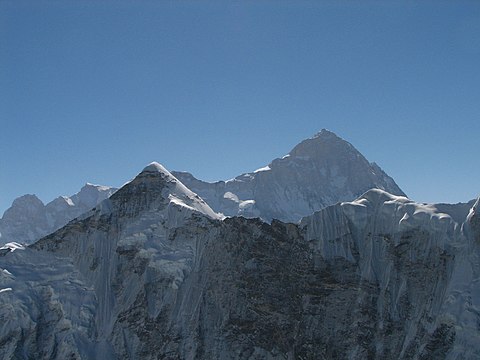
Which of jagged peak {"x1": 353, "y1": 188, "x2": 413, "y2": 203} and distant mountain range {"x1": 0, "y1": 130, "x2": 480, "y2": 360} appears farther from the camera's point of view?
jagged peak {"x1": 353, "y1": 188, "x2": 413, "y2": 203}

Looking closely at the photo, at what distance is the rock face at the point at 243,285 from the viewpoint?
66.9 metres

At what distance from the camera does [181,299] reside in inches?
2980

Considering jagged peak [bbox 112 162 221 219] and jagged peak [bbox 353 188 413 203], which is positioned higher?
jagged peak [bbox 112 162 221 219]

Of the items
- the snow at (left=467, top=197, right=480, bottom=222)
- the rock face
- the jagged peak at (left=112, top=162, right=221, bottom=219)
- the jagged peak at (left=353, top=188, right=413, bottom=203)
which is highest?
the jagged peak at (left=112, top=162, right=221, bottom=219)

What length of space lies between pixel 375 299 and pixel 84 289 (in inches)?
1462

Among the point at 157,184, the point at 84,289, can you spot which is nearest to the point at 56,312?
the point at 84,289

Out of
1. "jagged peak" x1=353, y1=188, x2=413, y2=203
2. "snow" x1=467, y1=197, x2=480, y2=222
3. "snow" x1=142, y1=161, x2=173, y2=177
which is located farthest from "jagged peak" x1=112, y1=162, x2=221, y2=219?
"snow" x1=467, y1=197, x2=480, y2=222

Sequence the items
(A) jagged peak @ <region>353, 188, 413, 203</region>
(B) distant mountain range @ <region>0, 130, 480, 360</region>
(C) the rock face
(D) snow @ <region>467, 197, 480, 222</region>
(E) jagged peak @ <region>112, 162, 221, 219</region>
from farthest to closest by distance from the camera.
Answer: (E) jagged peak @ <region>112, 162, 221, 219</region> → (A) jagged peak @ <region>353, 188, 413, 203</region> → (C) the rock face → (B) distant mountain range @ <region>0, 130, 480, 360</region> → (D) snow @ <region>467, 197, 480, 222</region>

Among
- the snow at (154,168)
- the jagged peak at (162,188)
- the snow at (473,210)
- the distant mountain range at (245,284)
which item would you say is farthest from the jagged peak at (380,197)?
the snow at (154,168)

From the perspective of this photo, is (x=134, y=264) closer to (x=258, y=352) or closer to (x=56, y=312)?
(x=56, y=312)

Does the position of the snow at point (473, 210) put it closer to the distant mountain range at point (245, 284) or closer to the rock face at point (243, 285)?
the distant mountain range at point (245, 284)

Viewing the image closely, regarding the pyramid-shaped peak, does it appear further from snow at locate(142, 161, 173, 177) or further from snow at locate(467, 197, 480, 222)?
snow at locate(467, 197, 480, 222)

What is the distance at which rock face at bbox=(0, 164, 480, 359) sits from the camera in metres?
66.9

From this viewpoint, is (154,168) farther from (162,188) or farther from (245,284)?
(245,284)
